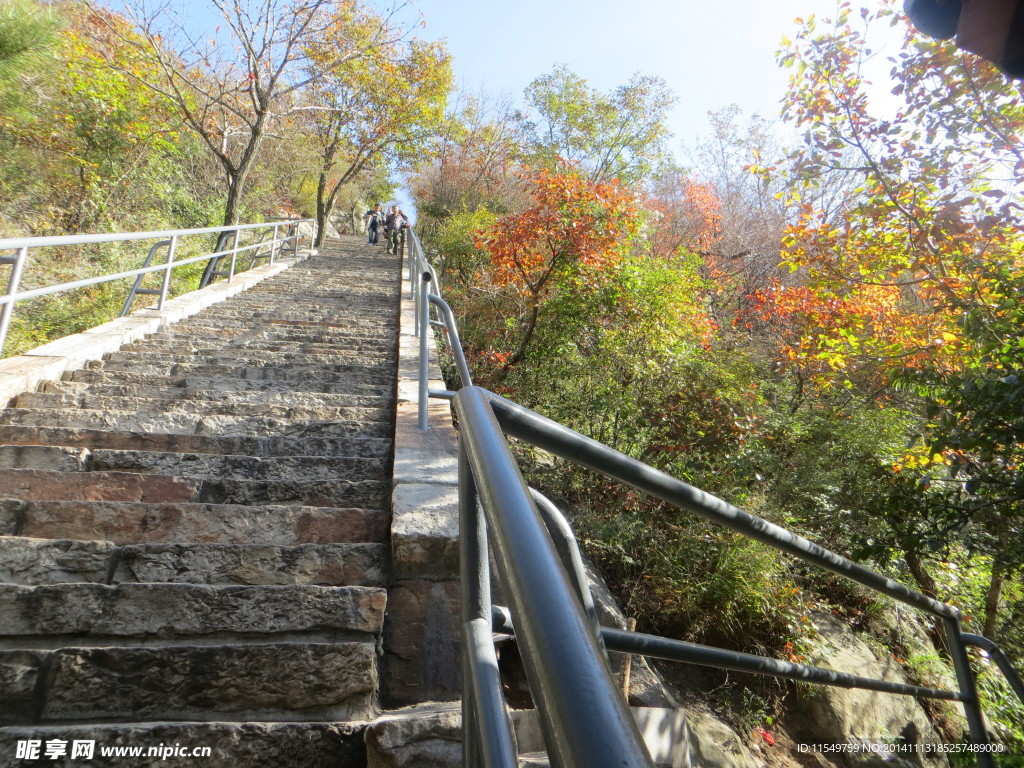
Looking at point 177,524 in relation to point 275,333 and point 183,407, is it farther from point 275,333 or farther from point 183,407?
point 275,333

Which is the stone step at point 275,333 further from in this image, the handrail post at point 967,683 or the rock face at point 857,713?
the handrail post at point 967,683

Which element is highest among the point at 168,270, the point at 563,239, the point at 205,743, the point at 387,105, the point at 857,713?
the point at 387,105

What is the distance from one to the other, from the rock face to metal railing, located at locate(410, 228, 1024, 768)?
3.09 meters

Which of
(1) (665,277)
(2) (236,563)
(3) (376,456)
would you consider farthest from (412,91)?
(2) (236,563)

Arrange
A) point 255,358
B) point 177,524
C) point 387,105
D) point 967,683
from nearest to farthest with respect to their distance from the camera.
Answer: point 967,683, point 177,524, point 255,358, point 387,105

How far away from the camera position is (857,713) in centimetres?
383

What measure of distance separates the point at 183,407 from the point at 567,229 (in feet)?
17.3

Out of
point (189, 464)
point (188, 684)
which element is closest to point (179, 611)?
point (188, 684)

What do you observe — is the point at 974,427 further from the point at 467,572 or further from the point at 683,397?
the point at 467,572

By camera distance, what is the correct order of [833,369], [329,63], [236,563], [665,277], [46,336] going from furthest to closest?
[329,63] → [833,369] → [665,277] → [46,336] → [236,563]

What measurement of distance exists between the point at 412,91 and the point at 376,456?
15.3 m

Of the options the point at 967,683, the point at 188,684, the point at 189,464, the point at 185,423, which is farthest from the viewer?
the point at 185,423

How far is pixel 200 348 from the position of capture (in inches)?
194

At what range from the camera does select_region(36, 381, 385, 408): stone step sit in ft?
11.6
